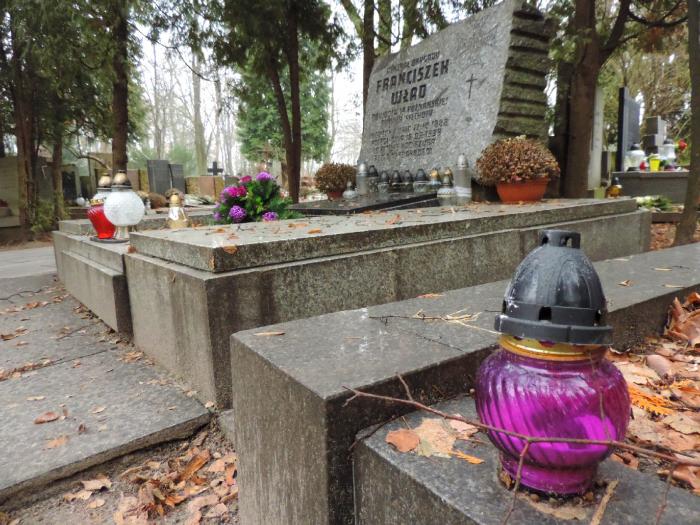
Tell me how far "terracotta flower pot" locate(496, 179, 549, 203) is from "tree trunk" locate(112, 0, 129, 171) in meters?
5.64

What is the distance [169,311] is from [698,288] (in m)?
2.67

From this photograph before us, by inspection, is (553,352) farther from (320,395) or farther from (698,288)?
(698,288)

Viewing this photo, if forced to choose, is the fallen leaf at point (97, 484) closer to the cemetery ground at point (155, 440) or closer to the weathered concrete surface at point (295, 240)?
the cemetery ground at point (155, 440)

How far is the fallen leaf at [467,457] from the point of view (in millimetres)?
1012

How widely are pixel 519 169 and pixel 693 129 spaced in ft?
7.58

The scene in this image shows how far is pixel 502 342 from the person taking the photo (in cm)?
89

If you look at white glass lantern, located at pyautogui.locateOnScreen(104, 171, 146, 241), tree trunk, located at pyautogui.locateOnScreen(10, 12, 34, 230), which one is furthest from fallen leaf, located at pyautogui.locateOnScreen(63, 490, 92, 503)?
tree trunk, located at pyautogui.locateOnScreen(10, 12, 34, 230)

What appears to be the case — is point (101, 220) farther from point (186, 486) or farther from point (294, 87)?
point (294, 87)

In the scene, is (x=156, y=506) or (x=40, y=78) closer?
(x=156, y=506)

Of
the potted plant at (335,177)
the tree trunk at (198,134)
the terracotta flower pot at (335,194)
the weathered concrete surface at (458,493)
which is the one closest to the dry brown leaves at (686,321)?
the weathered concrete surface at (458,493)

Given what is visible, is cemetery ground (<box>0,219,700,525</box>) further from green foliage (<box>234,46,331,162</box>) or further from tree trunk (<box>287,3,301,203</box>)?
green foliage (<box>234,46,331,162</box>)

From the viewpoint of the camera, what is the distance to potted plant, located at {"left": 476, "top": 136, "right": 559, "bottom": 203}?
16.2ft

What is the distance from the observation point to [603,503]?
2.83 feet

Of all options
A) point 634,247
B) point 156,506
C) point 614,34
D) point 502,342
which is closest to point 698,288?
point 502,342
